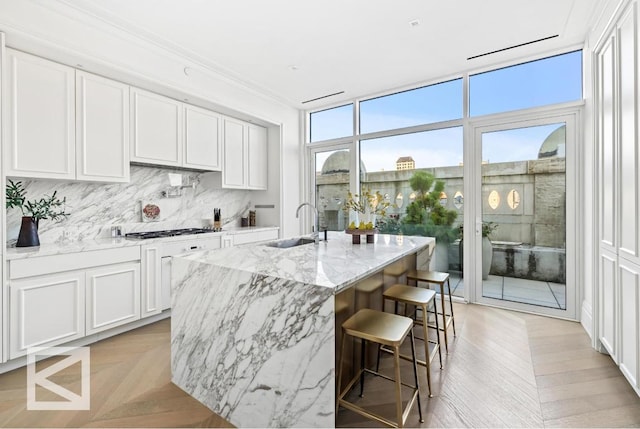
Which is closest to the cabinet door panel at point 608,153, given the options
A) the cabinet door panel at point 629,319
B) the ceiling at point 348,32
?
the cabinet door panel at point 629,319

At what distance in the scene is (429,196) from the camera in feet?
14.0

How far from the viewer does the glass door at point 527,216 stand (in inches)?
137

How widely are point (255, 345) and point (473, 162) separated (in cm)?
347

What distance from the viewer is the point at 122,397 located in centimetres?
209

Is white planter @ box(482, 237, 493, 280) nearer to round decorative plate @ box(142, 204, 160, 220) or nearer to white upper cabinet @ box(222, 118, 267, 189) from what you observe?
white upper cabinet @ box(222, 118, 267, 189)

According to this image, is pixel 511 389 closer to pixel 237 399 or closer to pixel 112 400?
pixel 237 399

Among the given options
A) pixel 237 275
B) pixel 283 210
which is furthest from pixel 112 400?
pixel 283 210

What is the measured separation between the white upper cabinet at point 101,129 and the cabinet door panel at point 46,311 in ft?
3.16

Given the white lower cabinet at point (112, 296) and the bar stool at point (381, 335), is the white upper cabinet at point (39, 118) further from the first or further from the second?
the bar stool at point (381, 335)

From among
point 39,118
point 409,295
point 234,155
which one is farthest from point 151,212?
point 409,295

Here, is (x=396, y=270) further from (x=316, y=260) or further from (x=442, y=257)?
(x=442, y=257)

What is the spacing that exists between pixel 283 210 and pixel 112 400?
333 cm

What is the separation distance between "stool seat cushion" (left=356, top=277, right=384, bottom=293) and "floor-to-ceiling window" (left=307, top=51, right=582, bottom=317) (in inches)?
34.5

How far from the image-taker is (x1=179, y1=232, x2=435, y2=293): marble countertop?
5.35ft
